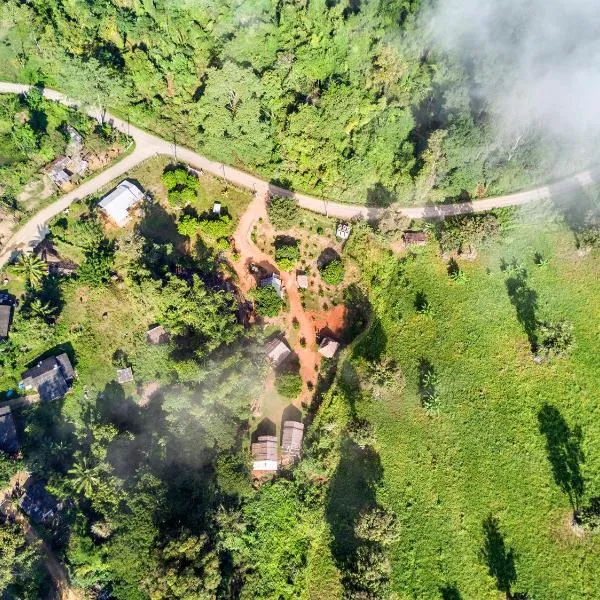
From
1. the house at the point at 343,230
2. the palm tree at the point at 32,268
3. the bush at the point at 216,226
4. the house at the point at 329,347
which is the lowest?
the house at the point at 329,347

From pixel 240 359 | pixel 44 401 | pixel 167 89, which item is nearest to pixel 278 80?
pixel 167 89

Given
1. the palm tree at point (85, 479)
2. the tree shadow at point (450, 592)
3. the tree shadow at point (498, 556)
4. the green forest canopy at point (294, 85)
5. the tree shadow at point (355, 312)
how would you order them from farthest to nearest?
the tree shadow at point (355, 312)
the green forest canopy at point (294, 85)
the palm tree at point (85, 479)
the tree shadow at point (450, 592)
the tree shadow at point (498, 556)

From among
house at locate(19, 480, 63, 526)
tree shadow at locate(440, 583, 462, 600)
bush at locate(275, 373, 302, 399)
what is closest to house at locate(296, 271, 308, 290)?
bush at locate(275, 373, 302, 399)

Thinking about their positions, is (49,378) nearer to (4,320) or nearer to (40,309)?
(40,309)

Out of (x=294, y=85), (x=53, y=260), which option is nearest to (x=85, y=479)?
(x=53, y=260)

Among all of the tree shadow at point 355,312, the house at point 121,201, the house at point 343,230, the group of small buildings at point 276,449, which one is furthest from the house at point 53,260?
the tree shadow at point 355,312

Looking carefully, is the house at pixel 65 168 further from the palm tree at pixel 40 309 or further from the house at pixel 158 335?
the house at pixel 158 335
